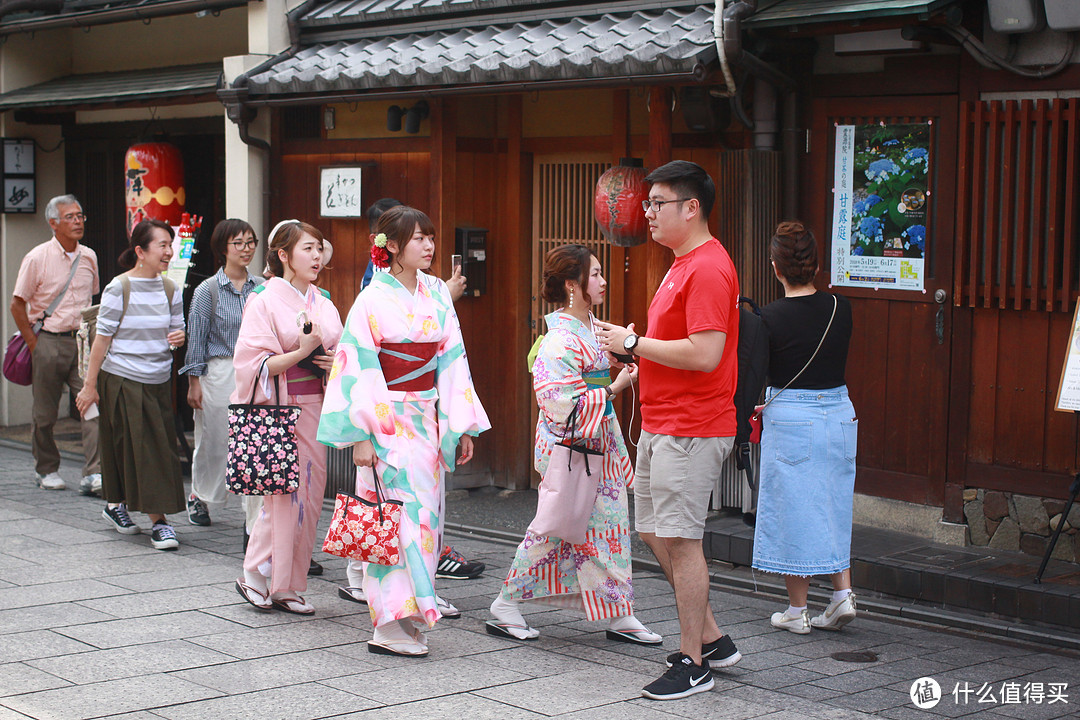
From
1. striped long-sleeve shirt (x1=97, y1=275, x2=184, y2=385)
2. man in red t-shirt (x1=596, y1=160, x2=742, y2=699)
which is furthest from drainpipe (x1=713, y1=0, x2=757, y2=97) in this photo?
striped long-sleeve shirt (x1=97, y1=275, x2=184, y2=385)

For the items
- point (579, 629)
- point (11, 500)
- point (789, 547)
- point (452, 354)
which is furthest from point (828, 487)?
point (11, 500)

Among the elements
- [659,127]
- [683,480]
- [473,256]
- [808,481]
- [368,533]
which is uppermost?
[659,127]

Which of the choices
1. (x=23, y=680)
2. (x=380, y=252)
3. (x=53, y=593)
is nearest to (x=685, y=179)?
(x=380, y=252)

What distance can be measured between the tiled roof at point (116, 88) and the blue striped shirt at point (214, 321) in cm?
297

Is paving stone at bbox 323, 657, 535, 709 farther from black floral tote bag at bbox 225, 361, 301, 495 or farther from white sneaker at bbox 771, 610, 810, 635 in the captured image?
white sneaker at bbox 771, 610, 810, 635

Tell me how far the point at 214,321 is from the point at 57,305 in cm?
278

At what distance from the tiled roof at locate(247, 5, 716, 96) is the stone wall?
3.10 m

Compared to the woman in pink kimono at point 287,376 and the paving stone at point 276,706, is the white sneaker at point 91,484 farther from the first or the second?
the paving stone at point 276,706

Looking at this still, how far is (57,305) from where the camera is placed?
413 inches

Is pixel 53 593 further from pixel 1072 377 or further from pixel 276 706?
pixel 1072 377

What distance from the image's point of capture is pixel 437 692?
5.31 metres

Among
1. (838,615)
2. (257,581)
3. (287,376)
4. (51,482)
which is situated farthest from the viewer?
(51,482)

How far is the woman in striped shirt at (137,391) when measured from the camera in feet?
27.0

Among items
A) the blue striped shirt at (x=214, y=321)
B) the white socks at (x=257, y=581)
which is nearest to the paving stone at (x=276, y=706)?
the white socks at (x=257, y=581)
